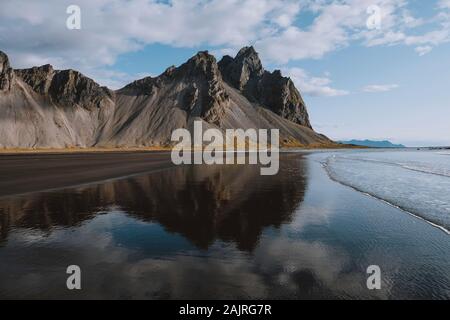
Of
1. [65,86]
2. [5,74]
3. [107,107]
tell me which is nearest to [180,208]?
[5,74]

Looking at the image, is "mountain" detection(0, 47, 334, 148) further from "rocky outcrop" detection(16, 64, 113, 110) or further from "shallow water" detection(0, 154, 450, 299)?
"shallow water" detection(0, 154, 450, 299)

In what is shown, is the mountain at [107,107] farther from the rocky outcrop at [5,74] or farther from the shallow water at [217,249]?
the shallow water at [217,249]

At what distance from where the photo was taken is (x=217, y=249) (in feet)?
33.7

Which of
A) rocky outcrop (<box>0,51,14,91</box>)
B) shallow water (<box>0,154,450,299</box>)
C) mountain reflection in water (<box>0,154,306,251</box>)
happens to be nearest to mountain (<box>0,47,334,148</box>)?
rocky outcrop (<box>0,51,14,91</box>)

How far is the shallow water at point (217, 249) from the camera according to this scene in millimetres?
7473

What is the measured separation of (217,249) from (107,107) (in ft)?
523

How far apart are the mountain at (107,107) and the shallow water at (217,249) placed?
117009 millimetres

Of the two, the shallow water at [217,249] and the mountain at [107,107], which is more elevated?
the mountain at [107,107]

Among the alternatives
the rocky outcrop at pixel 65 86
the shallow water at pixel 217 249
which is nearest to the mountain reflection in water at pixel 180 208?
the shallow water at pixel 217 249

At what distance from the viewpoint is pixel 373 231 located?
42.1 feet

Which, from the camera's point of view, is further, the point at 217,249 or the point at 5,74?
the point at 5,74

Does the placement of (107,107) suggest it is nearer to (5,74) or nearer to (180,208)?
(5,74)

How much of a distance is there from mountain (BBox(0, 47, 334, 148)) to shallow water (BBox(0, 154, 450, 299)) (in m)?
117

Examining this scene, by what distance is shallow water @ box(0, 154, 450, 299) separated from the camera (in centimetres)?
747
